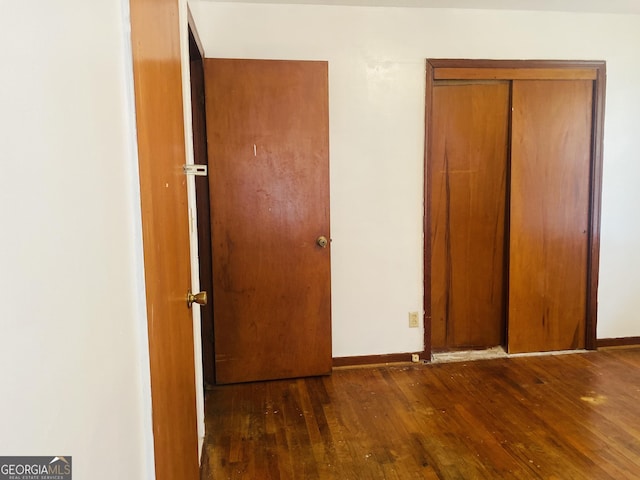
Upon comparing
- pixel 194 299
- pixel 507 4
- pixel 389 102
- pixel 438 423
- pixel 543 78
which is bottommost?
pixel 438 423

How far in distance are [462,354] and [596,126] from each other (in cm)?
184

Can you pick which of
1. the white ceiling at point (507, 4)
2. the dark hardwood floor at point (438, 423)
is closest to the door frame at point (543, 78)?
the white ceiling at point (507, 4)

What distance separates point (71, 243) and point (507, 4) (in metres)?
3.12

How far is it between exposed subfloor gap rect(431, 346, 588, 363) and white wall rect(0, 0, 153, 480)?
2.58 m

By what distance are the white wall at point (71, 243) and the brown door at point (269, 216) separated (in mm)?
1789

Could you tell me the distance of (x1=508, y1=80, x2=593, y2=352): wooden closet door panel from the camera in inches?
124

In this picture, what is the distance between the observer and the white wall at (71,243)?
0.53 metres

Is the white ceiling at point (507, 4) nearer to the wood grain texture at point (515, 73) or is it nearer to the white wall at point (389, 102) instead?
the white wall at point (389, 102)

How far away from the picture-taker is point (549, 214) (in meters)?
3.22

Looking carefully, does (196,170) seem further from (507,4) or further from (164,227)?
(507,4)

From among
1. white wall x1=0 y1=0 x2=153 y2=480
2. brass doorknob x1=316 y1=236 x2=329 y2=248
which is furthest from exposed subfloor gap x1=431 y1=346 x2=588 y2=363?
white wall x1=0 y1=0 x2=153 y2=480

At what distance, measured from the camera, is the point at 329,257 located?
9.59 ft

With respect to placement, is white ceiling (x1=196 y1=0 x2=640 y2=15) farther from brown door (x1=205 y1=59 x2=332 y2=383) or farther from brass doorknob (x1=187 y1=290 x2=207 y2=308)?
brass doorknob (x1=187 y1=290 x2=207 y2=308)

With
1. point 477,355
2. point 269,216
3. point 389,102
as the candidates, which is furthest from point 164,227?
point 477,355
